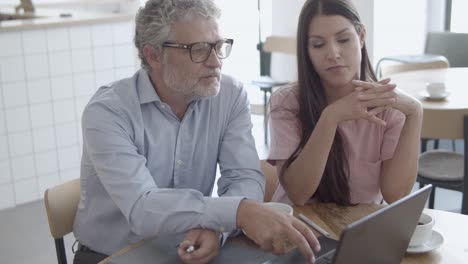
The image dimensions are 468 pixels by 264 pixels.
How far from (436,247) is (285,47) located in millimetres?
3334

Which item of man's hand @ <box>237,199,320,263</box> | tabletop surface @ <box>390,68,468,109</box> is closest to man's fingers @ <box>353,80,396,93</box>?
man's hand @ <box>237,199,320,263</box>

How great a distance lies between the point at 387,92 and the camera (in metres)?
1.66

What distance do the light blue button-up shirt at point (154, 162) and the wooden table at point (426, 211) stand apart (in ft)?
0.33

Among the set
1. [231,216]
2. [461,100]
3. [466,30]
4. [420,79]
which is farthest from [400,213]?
[466,30]

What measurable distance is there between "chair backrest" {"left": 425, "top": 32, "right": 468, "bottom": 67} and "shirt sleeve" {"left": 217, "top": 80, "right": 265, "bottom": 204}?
3.43 m

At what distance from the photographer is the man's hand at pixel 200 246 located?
128 centimetres

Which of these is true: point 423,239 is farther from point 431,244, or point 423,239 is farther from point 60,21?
point 60,21

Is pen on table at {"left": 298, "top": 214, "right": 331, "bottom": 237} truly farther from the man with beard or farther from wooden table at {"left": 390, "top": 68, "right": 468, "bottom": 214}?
wooden table at {"left": 390, "top": 68, "right": 468, "bottom": 214}

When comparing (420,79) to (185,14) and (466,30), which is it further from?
(466,30)

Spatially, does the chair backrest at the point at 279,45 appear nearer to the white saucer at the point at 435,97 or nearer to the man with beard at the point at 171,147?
the white saucer at the point at 435,97

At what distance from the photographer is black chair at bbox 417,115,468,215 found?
8.07 feet

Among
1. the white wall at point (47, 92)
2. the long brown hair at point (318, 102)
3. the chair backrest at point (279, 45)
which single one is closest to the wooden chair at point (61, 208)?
the long brown hair at point (318, 102)

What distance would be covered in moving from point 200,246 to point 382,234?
42 centimetres

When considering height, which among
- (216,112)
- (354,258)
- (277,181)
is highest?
(216,112)
